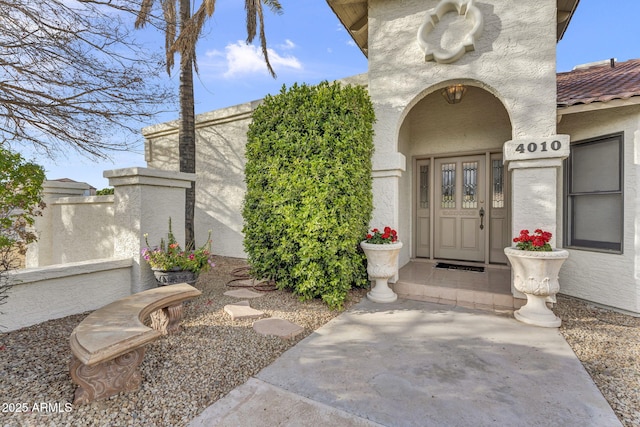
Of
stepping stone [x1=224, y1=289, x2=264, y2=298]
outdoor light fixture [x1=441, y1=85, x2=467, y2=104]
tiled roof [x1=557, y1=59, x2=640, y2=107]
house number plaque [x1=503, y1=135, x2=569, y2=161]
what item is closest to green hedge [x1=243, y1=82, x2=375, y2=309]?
stepping stone [x1=224, y1=289, x2=264, y2=298]

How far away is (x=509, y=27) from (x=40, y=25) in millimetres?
6194

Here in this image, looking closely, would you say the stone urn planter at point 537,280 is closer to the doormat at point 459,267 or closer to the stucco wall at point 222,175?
the doormat at point 459,267

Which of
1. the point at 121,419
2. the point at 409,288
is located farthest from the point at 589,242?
the point at 121,419

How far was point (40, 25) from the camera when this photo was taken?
3.65 meters

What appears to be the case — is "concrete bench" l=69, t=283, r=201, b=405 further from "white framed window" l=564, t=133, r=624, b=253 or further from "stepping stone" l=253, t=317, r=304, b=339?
"white framed window" l=564, t=133, r=624, b=253

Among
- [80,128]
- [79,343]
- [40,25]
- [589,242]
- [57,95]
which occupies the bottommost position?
[79,343]

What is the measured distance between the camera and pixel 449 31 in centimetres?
436

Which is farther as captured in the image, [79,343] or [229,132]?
[229,132]

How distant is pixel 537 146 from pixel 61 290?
20.3ft

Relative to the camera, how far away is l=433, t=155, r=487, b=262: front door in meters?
6.02

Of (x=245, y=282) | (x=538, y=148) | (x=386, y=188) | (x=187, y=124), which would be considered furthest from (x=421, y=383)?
(x=187, y=124)

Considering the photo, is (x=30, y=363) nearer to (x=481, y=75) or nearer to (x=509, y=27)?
(x=481, y=75)

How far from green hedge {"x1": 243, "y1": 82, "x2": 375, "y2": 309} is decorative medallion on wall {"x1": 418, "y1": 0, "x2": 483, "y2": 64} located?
123 centimetres

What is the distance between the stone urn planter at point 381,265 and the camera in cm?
425
